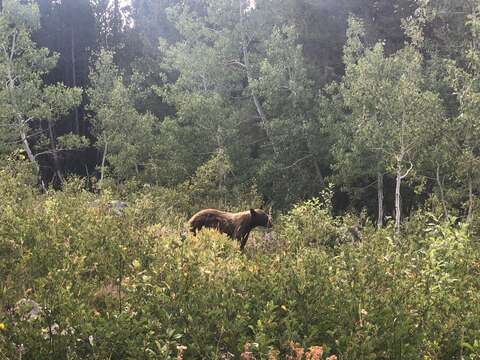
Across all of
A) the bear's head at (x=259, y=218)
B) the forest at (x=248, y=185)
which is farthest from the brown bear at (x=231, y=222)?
the forest at (x=248, y=185)

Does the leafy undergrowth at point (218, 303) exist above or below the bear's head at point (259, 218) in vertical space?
above

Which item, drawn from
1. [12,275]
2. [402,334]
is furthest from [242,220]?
[402,334]

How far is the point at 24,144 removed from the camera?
2420 centimetres

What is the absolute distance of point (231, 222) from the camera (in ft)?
34.6

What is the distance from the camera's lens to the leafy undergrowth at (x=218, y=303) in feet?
11.5

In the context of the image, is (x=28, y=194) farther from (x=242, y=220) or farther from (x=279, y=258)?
(x=279, y=258)

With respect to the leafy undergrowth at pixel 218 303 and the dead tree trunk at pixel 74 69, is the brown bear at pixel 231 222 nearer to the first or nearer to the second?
the leafy undergrowth at pixel 218 303

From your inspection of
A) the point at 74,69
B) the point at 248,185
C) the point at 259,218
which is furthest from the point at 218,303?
the point at 74,69

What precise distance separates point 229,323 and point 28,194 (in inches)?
309

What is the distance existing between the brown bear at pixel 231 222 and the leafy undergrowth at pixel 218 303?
3968 millimetres

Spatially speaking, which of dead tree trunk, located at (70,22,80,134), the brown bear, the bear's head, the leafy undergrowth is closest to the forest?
the leafy undergrowth

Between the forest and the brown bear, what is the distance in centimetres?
83

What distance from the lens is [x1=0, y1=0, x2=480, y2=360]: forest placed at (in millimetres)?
3936

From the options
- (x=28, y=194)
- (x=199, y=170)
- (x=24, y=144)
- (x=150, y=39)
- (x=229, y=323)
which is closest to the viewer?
(x=229, y=323)
